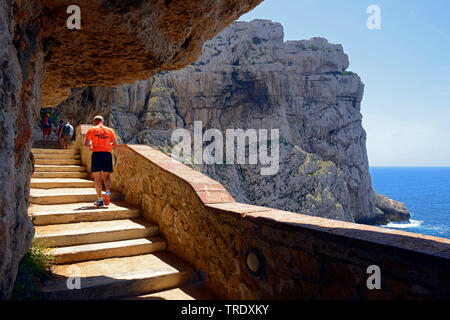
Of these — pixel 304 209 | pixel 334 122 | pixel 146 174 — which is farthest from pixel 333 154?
pixel 146 174

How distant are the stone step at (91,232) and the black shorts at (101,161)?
1128 mm

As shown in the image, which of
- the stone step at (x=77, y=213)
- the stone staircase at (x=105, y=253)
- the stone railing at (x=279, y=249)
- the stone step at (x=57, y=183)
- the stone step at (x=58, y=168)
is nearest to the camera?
the stone railing at (x=279, y=249)

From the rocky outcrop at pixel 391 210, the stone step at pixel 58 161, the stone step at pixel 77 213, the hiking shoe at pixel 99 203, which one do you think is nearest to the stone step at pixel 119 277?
the stone step at pixel 77 213

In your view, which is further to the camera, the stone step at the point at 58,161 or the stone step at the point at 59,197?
the stone step at the point at 58,161

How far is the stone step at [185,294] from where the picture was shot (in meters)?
3.15

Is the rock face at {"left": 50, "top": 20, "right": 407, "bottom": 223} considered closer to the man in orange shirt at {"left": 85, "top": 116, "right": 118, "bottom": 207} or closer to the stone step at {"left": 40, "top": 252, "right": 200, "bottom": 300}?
the man in orange shirt at {"left": 85, "top": 116, "right": 118, "bottom": 207}

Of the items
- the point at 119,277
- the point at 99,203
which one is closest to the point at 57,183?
the point at 99,203

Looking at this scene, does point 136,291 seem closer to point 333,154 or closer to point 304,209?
point 304,209

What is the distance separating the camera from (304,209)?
121 ft

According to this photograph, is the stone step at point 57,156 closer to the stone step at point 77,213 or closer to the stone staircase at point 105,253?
the stone staircase at point 105,253

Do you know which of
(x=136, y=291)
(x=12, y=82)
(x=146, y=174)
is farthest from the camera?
(x=146, y=174)

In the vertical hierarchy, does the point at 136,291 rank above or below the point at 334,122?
below

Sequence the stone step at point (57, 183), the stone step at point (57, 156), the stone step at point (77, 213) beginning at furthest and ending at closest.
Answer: the stone step at point (57, 156)
the stone step at point (57, 183)
the stone step at point (77, 213)
